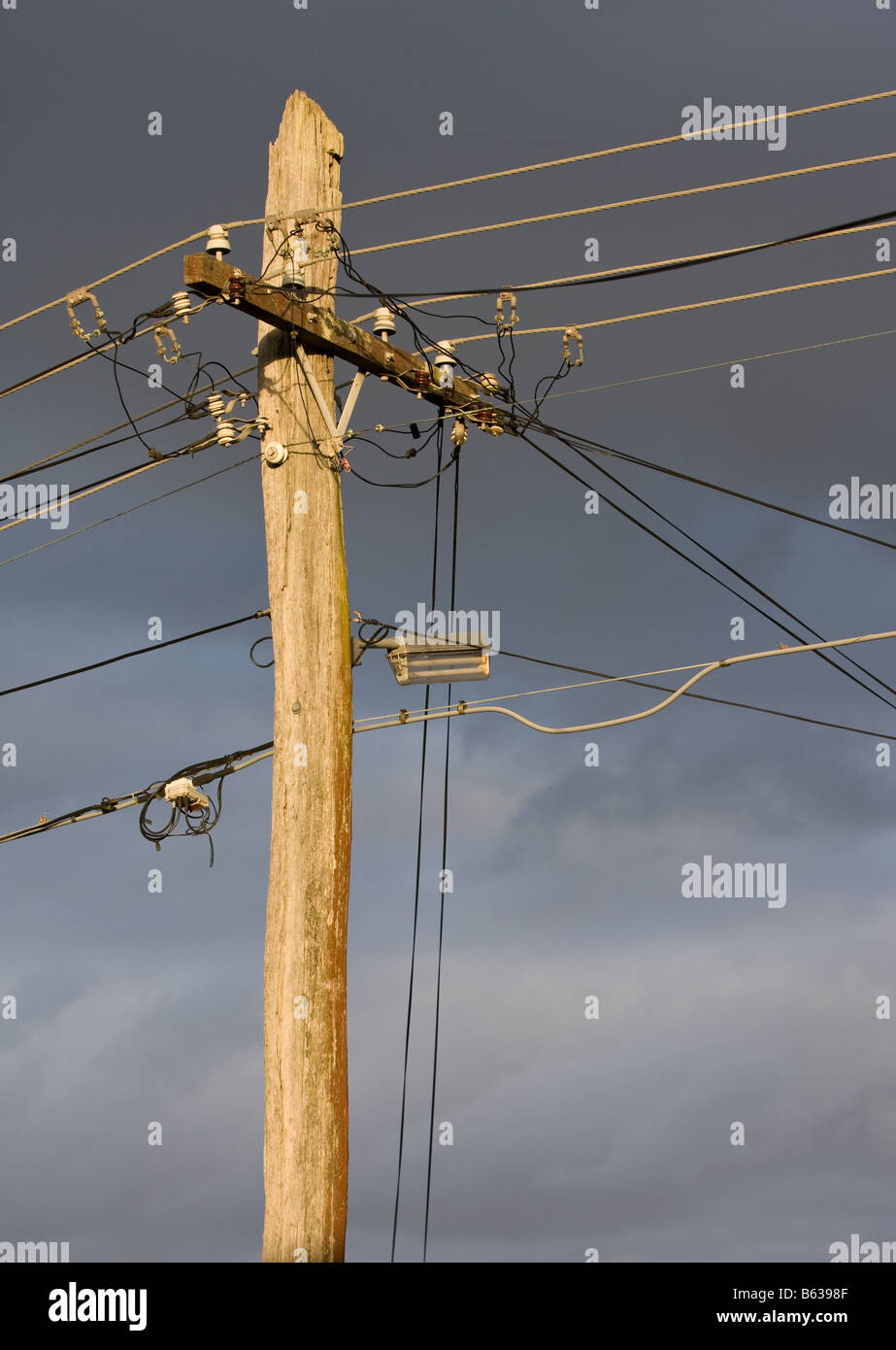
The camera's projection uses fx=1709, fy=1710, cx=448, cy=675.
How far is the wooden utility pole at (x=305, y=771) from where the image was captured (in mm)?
10273

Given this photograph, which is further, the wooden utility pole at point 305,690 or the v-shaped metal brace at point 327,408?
the v-shaped metal brace at point 327,408

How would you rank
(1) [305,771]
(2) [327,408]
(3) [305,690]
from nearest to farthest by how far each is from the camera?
1. (1) [305,771]
2. (3) [305,690]
3. (2) [327,408]

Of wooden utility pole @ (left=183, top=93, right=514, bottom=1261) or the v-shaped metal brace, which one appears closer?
wooden utility pole @ (left=183, top=93, right=514, bottom=1261)

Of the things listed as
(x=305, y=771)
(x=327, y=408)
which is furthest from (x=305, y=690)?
(x=327, y=408)

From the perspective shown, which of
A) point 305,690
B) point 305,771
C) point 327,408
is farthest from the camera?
point 327,408

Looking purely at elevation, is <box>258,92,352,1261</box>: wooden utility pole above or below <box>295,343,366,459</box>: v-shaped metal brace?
below

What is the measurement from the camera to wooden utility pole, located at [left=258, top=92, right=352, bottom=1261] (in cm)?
1027

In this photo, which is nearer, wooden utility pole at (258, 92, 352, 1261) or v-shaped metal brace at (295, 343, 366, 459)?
wooden utility pole at (258, 92, 352, 1261)

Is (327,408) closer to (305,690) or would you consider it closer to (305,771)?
(305,690)

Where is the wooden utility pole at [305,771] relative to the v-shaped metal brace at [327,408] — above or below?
below

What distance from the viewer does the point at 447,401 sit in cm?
1337

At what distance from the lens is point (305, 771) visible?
10.9 m

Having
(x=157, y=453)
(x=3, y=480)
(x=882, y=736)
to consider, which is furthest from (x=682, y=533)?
(x=3, y=480)

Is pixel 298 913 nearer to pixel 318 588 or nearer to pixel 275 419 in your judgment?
pixel 318 588
